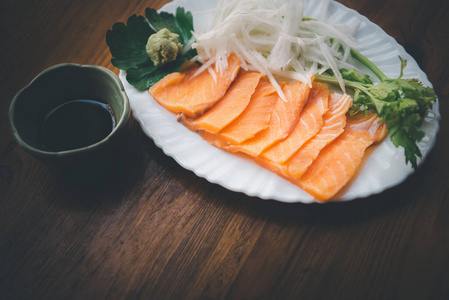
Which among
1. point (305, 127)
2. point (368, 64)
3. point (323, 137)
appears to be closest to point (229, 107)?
point (305, 127)

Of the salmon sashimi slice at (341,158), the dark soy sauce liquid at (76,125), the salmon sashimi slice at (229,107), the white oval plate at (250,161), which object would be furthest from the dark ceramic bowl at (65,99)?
the salmon sashimi slice at (341,158)

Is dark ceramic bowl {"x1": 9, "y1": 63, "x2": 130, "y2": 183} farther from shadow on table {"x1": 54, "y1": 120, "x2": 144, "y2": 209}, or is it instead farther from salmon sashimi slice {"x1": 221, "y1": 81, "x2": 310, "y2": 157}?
salmon sashimi slice {"x1": 221, "y1": 81, "x2": 310, "y2": 157}

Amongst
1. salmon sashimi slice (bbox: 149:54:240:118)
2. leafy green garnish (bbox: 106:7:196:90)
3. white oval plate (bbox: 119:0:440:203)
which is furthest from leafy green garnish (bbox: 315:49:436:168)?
leafy green garnish (bbox: 106:7:196:90)

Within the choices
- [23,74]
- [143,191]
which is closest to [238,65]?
[143,191]

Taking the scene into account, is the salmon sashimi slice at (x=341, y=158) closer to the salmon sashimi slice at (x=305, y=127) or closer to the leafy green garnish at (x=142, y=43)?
the salmon sashimi slice at (x=305, y=127)

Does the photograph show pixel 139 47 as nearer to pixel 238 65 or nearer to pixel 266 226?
pixel 238 65

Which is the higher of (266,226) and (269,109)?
(269,109)

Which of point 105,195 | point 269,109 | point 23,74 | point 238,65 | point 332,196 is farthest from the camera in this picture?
point 23,74
